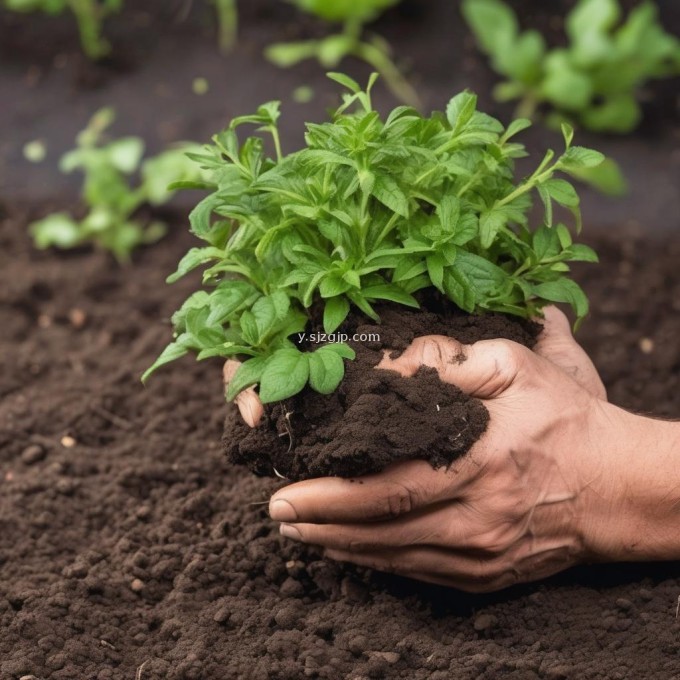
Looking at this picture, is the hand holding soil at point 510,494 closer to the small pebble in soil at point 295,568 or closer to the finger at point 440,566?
the finger at point 440,566

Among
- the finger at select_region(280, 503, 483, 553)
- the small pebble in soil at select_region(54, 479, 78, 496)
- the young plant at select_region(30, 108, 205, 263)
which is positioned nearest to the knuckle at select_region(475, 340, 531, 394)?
the finger at select_region(280, 503, 483, 553)

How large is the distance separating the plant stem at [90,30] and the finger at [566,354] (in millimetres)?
3160

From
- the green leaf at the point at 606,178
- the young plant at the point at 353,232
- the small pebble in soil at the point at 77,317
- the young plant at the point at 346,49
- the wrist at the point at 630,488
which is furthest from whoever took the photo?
the young plant at the point at 346,49

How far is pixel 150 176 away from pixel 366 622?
2379 mm

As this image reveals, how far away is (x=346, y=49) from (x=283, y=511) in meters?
2.98

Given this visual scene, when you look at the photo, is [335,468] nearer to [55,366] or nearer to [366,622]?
[366,622]

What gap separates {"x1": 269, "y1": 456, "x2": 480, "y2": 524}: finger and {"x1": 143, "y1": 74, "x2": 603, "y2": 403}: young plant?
0.71 feet

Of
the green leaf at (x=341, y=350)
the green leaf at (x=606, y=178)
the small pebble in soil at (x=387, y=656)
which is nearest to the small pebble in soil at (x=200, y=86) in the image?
the green leaf at (x=606, y=178)

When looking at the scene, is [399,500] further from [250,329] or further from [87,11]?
[87,11]

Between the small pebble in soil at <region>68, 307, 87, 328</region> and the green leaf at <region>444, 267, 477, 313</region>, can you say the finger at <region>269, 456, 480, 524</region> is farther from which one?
the small pebble in soil at <region>68, 307, 87, 328</region>

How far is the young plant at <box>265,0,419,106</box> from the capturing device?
4.53 meters

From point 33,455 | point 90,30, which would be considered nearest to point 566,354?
point 33,455

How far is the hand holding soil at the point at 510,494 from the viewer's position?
1.96 m

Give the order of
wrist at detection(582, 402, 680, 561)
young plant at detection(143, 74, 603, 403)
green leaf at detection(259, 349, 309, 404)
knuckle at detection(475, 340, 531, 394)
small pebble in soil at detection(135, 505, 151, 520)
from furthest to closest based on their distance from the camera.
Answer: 1. small pebble in soil at detection(135, 505, 151, 520)
2. wrist at detection(582, 402, 680, 561)
3. knuckle at detection(475, 340, 531, 394)
4. young plant at detection(143, 74, 603, 403)
5. green leaf at detection(259, 349, 309, 404)
